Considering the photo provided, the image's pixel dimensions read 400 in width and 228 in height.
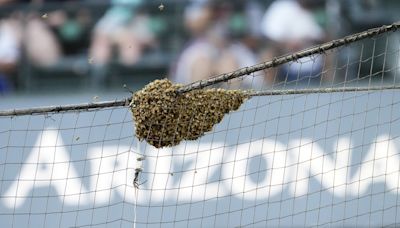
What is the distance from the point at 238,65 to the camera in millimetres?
7945

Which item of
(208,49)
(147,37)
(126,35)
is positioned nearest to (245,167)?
(208,49)

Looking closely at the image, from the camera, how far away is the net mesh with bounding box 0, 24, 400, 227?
25.0 ft

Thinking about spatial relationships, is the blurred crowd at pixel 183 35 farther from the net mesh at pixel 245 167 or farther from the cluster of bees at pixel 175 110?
the cluster of bees at pixel 175 110

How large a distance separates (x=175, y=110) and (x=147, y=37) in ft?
9.32

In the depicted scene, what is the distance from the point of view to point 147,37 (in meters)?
8.15

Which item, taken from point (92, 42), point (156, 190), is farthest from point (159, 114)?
point (92, 42)

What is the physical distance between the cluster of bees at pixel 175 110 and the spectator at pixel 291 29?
2416mm

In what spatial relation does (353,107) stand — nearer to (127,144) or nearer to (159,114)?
(127,144)

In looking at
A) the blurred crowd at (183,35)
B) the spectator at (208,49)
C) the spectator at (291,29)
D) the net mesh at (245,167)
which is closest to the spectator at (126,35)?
the blurred crowd at (183,35)

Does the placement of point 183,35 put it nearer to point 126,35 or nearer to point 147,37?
point 147,37

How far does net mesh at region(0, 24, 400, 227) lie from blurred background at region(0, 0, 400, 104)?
233mm

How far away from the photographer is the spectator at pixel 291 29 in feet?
26.0

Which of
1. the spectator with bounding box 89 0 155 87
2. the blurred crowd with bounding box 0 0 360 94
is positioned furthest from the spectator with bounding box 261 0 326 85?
the spectator with bounding box 89 0 155 87

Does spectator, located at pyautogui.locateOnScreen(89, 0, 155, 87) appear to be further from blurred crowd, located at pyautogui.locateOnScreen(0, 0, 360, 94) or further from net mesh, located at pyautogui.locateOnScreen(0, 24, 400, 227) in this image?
net mesh, located at pyautogui.locateOnScreen(0, 24, 400, 227)
